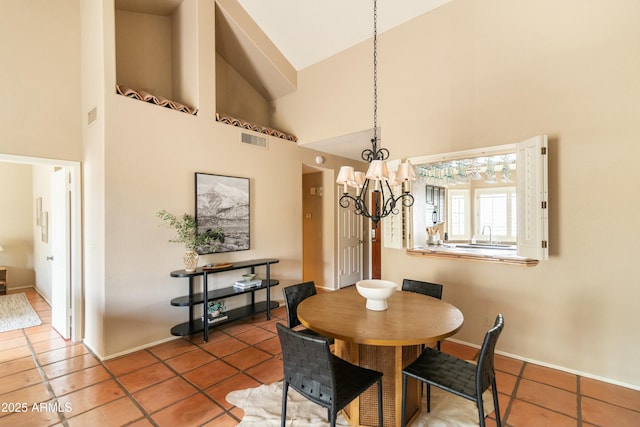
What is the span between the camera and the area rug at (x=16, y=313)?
399 cm

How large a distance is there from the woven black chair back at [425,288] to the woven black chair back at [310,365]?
1595 millimetres

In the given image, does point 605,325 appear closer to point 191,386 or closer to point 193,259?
point 191,386

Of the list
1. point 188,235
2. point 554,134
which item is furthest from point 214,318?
point 554,134

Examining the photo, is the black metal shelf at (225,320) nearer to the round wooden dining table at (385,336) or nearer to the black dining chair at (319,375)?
the round wooden dining table at (385,336)

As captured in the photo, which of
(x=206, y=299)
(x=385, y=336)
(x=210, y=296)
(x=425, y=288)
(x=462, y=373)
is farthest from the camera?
(x=210, y=296)

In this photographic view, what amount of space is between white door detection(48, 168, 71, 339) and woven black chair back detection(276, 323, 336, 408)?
333cm

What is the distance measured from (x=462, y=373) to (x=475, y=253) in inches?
69.5

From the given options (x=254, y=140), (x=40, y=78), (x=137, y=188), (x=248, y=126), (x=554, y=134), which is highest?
(x=40, y=78)

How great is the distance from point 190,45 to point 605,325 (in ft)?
17.8

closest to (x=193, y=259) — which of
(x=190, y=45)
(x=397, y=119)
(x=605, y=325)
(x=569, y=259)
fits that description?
(x=190, y=45)

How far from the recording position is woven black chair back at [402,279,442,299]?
9.26 ft

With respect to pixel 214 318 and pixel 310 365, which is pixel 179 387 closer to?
pixel 214 318

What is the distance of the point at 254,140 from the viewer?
4438mm

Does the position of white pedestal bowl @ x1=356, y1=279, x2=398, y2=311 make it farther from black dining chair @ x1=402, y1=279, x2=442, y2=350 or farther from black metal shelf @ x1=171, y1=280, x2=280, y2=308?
black metal shelf @ x1=171, y1=280, x2=280, y2=308
